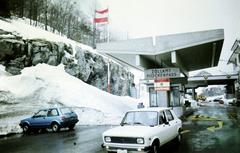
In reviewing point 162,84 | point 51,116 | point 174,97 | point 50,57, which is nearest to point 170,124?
point 162,84

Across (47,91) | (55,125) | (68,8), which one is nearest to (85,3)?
(68,8)

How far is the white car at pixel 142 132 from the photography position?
24.5 feet

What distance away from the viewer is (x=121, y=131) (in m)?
7.96

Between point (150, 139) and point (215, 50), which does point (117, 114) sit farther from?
point (150, 139)

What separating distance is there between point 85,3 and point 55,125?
64844mm

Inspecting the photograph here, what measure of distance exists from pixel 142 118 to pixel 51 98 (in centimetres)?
1898

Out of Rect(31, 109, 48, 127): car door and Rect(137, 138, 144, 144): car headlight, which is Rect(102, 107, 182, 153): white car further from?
Rect(31, 109, 48, 127): car door

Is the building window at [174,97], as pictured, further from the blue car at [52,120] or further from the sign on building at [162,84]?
the blue car at [52,120]

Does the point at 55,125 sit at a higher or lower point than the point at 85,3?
lower

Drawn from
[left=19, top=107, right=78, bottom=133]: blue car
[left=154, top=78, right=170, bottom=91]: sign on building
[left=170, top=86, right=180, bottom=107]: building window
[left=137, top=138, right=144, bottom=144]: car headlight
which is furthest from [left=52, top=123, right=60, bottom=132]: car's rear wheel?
[left=170, top=86, right=180, bottom=107]: building window

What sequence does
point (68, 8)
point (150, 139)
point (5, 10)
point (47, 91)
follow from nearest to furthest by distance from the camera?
point (150, 139) → point (47, 91) → point (5, 10) → point (68, 8)

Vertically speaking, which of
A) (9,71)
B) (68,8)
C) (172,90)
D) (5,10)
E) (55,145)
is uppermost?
(68,8)

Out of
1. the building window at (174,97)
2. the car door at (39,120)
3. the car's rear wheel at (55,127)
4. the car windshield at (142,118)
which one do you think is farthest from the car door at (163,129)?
the building window at (174,97)

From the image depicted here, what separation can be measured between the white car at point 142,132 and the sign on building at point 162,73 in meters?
12.0
